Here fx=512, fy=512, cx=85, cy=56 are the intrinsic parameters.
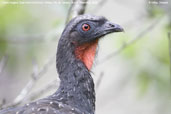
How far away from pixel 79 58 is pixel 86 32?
0.29m

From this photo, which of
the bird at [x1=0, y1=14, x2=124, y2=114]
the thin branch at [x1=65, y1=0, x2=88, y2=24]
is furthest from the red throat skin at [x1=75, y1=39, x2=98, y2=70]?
the thin branch at [x1=65, y1=0, x2=88, y2=24]

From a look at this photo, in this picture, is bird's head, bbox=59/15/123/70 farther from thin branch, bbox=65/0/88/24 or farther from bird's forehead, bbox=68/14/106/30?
thin branch, bbox=65/0/88/24

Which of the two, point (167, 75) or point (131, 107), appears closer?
point (167, 75)

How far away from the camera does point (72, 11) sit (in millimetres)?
6309

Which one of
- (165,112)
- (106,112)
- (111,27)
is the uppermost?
(111,27)

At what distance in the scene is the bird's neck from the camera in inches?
213

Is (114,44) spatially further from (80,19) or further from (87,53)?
(80,19)

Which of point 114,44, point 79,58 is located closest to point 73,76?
point 79,58

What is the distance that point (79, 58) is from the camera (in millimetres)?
5535

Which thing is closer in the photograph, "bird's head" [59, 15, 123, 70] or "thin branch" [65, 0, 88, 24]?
"bird's head" [59, 15, 123, 70]

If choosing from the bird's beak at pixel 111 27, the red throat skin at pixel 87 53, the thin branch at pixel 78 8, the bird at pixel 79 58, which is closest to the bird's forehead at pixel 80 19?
the bird at pixel 79 58

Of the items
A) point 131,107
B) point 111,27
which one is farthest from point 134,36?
point 131,107

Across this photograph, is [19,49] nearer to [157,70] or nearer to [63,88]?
[157,70]

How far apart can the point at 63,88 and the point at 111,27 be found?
0.83m
